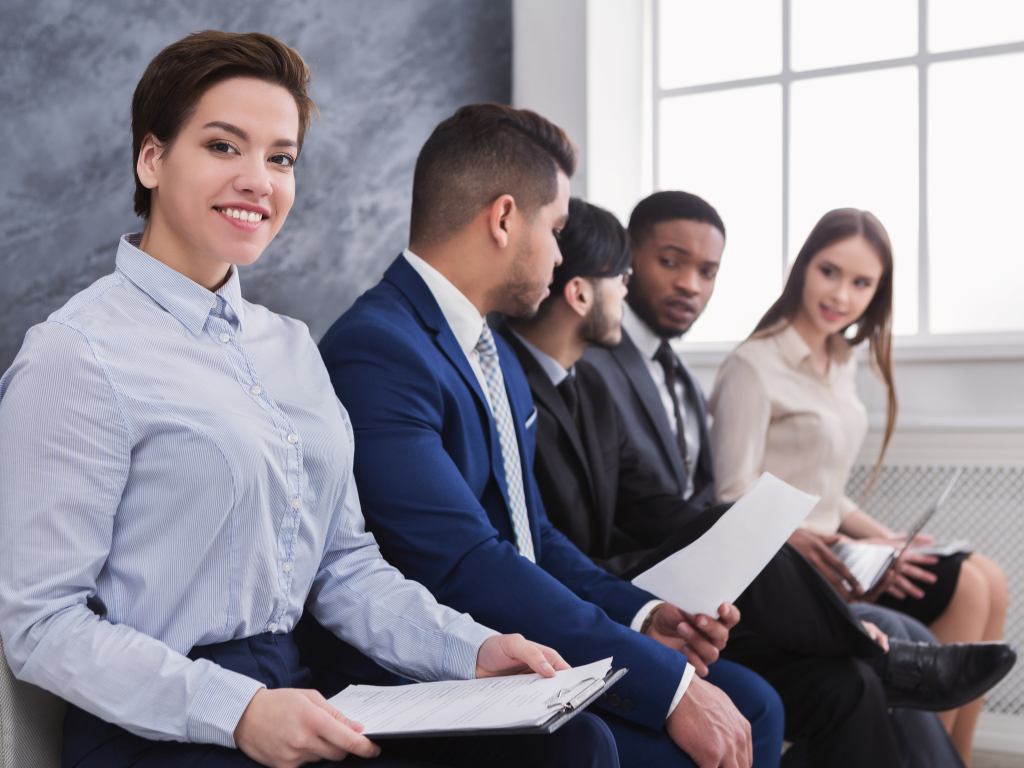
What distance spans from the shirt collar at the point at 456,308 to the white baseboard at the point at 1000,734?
212cm

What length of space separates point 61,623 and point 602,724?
559 millimetres

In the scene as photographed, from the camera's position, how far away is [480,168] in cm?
160

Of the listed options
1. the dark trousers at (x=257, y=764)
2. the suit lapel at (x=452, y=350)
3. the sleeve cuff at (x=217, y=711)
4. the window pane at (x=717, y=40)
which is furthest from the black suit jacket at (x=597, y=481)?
the window pane at (x=717, y=40)

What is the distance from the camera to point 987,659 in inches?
68.7

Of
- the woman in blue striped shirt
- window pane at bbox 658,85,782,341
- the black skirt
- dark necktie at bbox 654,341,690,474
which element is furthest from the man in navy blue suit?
window pane at bbox 658,85,782,341

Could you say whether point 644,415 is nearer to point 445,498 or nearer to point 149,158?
point 445,498

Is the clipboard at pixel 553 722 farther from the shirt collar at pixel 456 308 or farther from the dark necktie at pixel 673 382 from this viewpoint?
the dark necktie at pixel 673 382

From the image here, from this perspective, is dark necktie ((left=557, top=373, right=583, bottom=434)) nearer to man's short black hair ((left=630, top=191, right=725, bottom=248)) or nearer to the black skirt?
man's short black hair ((left=630, top=191, right=725, bottom=248))

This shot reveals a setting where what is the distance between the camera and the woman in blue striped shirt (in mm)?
849

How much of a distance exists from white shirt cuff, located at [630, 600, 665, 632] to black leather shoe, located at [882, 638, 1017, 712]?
0.62m

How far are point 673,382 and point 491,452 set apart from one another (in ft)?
3.45

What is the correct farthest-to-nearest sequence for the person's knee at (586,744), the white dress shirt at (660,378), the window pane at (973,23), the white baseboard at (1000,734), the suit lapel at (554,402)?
the window pane at (973,23) < the white baseboard at (1000,734) < the white dress shirt at (660,378) < the suit lapel at (554,402) < the person's knee at (586,744)

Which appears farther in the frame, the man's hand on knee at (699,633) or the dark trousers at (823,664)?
the dark trousers at (823,664)

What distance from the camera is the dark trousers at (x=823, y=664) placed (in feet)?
5.37
